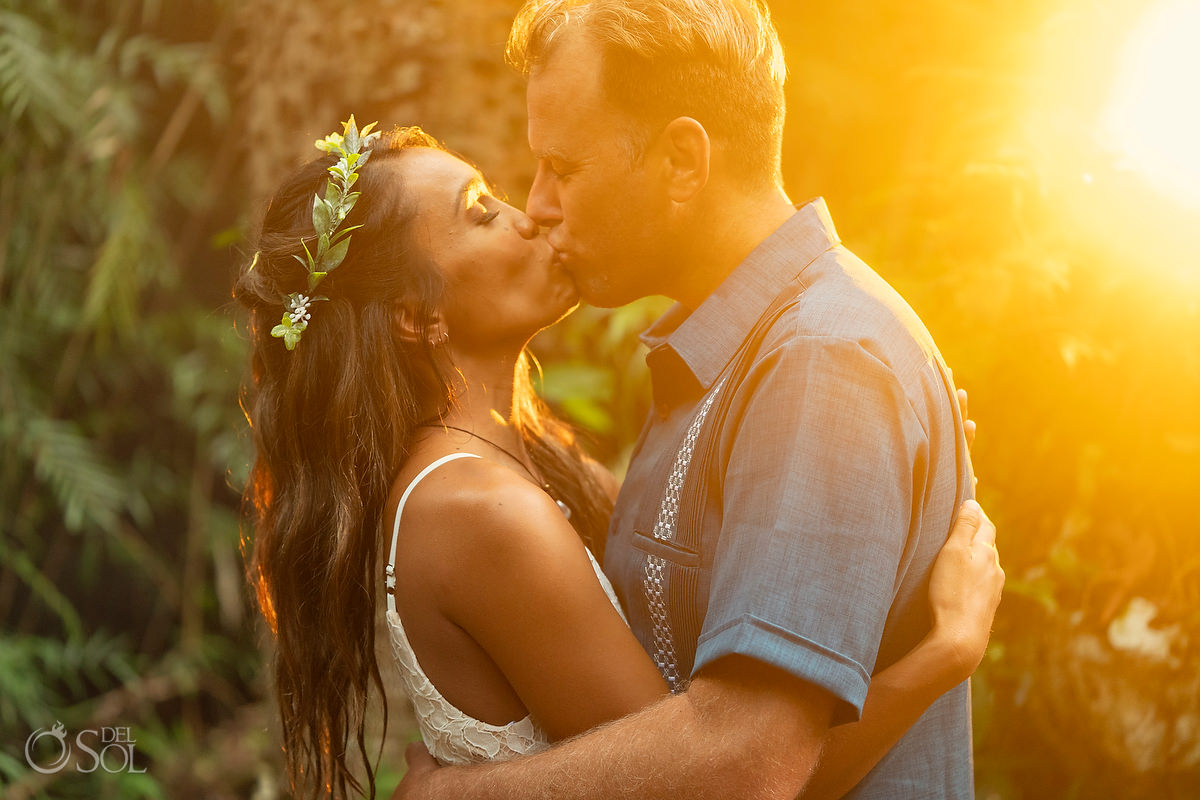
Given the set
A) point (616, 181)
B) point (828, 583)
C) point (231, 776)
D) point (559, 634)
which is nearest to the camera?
point (828, 583)

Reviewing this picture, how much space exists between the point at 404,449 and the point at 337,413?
0.14 meters

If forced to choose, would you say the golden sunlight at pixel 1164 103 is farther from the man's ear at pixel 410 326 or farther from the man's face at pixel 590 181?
the man's ear at pixel 410 326

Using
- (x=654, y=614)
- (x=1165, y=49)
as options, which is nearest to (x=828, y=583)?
(x=654, y=614)

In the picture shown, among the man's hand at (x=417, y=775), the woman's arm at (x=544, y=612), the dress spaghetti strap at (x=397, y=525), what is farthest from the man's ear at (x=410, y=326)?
the man's hand at (x=417, y=775)

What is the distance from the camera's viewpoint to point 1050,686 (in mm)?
2209

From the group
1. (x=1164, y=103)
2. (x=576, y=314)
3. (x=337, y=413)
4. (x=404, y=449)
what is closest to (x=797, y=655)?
(x=404, y=449)

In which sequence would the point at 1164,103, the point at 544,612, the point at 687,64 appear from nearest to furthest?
the point at 544,612 < the point at 687,64 < the point at 1164,103

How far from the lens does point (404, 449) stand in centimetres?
174

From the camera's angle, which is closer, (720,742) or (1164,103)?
(720,742)

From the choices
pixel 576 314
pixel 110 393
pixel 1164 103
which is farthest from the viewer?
pixel 110 393

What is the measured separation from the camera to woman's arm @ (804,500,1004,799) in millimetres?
1257

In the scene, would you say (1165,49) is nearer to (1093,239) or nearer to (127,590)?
(1093,239)

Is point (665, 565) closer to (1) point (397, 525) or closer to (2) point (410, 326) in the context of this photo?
(1) point (397, 525)

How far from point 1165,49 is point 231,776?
4.30 m
